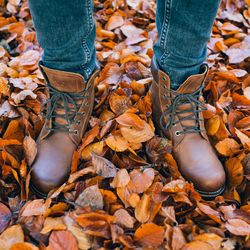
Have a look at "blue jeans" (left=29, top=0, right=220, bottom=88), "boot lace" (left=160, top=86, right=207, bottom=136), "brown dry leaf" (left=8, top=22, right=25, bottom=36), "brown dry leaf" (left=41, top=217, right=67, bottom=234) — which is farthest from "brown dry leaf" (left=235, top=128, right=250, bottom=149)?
"brown dry leaf" (left=8, top=22, right=25, bottom=36)

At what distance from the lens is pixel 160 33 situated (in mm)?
894

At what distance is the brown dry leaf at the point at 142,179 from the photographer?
3.00 feet

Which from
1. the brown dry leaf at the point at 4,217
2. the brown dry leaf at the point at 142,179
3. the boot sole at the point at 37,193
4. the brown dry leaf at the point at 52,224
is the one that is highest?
the brown dry leaf at the point at 142,179

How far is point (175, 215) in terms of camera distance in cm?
88

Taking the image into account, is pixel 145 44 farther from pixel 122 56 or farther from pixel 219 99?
pixel 219 99

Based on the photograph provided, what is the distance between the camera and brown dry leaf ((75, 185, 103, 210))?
87 centimetres

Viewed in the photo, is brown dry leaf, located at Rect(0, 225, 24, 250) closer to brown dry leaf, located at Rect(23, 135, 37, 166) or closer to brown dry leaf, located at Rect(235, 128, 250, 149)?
brown dry leaf, located at Rect(23, 135, 37, 166)

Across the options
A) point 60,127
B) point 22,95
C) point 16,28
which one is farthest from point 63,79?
point 16,28

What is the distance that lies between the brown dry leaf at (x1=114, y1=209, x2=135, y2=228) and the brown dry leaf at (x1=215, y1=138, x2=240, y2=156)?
12.7 inches

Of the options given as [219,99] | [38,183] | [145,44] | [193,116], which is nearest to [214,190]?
[193,116]

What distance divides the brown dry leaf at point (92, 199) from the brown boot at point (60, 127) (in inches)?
3.4

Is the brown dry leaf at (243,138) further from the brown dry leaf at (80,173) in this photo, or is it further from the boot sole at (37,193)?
the boot sole at (37,193)

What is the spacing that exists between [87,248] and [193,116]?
1.44 ft

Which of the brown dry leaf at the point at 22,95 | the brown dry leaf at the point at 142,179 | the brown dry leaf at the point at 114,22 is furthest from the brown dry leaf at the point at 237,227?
the brown dry leaf at the point at 114,22
